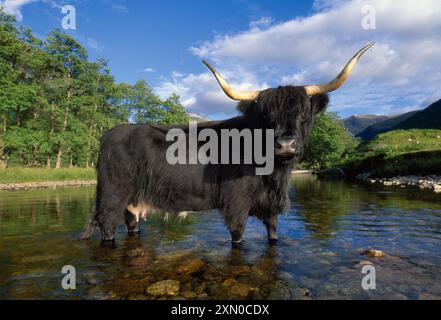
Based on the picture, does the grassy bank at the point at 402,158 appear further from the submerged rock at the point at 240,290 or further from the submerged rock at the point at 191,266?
the submerged rock at the point at 240,290

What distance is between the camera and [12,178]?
23.5 metres

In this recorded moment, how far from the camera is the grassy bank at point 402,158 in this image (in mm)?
22391

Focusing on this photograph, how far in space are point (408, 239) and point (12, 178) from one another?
26.9 m

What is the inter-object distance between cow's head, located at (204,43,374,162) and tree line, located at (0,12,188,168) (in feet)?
80.9

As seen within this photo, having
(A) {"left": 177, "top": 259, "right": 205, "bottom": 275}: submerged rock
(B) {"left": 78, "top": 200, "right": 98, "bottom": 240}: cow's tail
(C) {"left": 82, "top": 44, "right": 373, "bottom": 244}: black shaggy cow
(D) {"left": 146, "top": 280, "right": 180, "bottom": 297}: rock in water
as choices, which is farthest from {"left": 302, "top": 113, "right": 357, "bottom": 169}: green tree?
(D) {"left": 146, "top": 280, "right": 180, "bottom": 297}: rock in water

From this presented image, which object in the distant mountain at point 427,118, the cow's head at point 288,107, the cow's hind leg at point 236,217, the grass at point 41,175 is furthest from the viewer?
the distant mountain at point 427,118

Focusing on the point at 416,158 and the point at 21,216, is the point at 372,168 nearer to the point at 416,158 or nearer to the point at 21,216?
the point at 416,158

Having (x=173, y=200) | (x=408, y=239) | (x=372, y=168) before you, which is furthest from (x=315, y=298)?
(x=372, y=168)

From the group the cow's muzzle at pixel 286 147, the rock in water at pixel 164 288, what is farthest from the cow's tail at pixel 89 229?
the cow's muzzle at pixel 286 147

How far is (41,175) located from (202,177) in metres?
25.8

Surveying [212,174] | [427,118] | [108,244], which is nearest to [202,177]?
[212,174]

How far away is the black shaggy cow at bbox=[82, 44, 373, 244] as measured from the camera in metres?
4.30

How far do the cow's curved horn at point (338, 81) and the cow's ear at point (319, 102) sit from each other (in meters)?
0.07

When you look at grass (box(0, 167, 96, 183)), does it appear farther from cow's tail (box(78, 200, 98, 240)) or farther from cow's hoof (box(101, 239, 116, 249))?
cow's hoof (box(101, 239, 116, 249))
